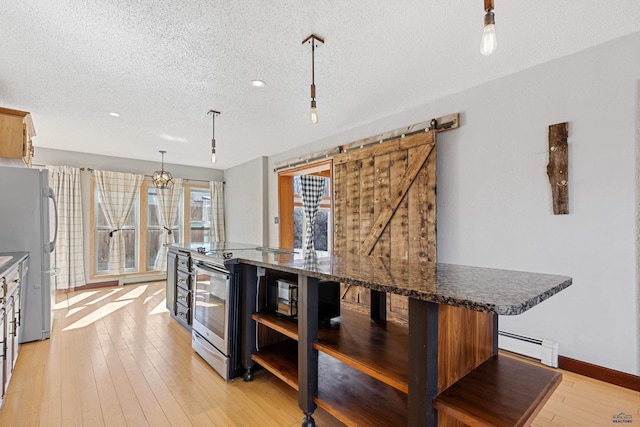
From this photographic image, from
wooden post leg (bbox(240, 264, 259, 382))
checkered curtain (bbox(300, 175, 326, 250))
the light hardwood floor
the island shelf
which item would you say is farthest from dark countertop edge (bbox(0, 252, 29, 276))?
checkered curtain (bbox(300, 175, 326, 250))

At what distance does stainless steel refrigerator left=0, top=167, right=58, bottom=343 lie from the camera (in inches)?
119

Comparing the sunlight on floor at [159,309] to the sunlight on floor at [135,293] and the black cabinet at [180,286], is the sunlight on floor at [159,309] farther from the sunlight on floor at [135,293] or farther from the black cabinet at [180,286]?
the sunlight on floor at [135,293]

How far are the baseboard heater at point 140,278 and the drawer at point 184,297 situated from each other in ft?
10.3

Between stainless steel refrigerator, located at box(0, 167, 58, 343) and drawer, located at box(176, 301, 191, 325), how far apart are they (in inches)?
47.2

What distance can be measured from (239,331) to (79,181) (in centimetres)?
489

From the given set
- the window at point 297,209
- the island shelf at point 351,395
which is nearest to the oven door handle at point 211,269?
the island shelf at point 351,395

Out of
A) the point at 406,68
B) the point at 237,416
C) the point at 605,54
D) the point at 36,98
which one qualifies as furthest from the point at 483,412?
→ the point at 36,98

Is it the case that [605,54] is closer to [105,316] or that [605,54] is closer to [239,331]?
[239,331]

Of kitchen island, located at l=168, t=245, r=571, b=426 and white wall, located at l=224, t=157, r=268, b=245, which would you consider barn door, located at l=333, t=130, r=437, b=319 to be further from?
white wall, located at l=224, t=157, r=268, b=245

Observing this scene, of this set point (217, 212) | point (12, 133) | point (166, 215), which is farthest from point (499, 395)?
point (217, 212)

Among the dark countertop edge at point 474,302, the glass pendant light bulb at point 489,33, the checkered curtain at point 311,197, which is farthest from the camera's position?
the checkered curtain at point 311,197

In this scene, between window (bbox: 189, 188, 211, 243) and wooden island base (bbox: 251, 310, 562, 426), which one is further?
window (bbox: 189, 188, 211, 243)

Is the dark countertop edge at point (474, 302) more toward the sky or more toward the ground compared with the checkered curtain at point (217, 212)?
more toward the ground

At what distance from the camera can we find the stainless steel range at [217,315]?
2.29 metres
